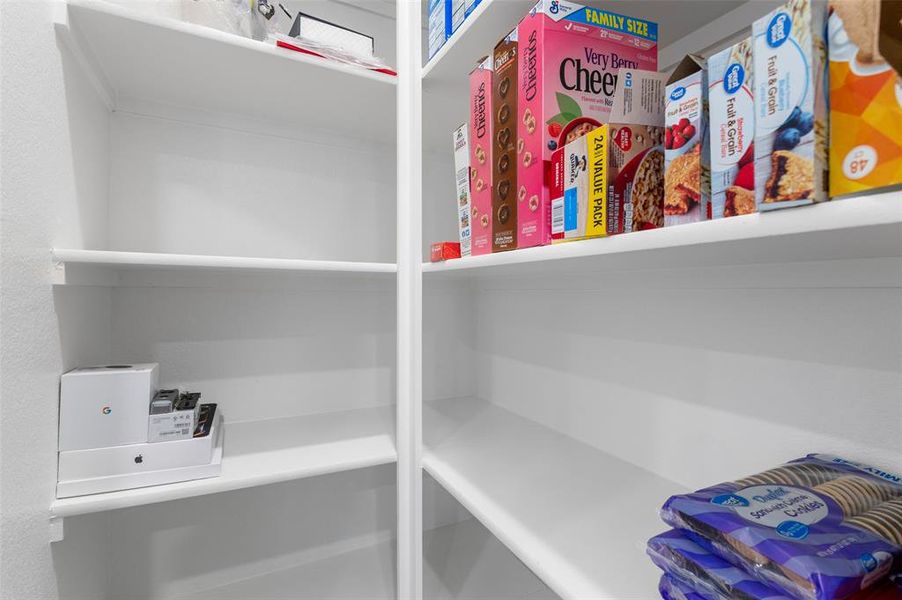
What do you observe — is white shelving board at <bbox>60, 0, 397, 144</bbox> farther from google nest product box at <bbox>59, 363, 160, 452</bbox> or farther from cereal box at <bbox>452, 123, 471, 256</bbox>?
google nest product box at <bbox>59, 363, 160, 452</bbox>

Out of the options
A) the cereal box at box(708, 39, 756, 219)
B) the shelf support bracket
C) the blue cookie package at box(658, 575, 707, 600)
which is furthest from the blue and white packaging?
the shelf support bracket

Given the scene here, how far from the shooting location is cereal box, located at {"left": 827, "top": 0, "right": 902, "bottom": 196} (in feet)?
1.11

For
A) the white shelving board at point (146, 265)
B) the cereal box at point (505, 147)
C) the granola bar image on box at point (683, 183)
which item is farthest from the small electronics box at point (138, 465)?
the granola bar image on box at point (683, 183)

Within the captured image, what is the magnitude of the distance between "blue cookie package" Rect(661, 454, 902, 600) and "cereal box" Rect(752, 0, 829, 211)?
34 centimetres

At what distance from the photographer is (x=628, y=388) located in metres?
1.02

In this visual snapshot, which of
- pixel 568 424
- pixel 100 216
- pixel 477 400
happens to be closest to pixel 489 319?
pixel 477 400

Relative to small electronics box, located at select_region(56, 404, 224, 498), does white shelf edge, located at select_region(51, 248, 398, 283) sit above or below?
above

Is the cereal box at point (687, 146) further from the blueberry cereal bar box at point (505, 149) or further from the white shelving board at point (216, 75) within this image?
the white shelving board at point (216, 75)

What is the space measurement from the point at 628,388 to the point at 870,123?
0.76 metres

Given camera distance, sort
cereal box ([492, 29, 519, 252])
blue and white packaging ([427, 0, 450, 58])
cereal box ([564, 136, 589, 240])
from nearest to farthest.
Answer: cereal box ([564, 136, 589, 240]), cereal box ([492, 29, 519, 252]), blue and white packaging ([427, 0, 450, 58])

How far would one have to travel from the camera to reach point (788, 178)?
1.27 ft

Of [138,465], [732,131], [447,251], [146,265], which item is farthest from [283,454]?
[732,131]

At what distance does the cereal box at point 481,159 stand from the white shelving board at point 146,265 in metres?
0.30

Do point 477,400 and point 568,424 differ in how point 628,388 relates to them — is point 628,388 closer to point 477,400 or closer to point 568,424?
point 568,424
